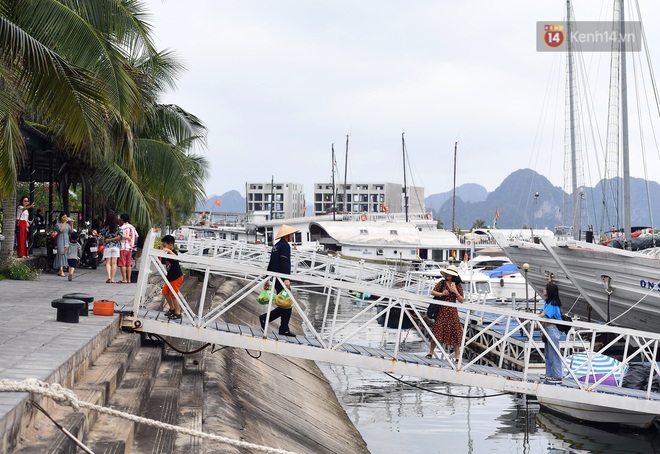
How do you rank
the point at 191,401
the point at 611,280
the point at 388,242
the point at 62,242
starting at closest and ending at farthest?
the point at 191,401
the point at 62,242
the point at 611,280
the point at 388,242

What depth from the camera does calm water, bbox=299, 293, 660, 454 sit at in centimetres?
1616

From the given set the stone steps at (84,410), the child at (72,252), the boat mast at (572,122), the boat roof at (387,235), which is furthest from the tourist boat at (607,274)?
the boat roof at (387,235)

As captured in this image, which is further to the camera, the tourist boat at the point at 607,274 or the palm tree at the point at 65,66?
the tourist boat at the point at 607,274

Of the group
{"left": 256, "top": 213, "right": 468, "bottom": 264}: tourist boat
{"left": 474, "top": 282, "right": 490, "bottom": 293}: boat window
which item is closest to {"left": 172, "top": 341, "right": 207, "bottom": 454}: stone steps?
{"left": 474, "top": 282, "right": 490, "bottom": 293}: boat window

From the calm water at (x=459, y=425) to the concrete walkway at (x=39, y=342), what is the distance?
603 cm

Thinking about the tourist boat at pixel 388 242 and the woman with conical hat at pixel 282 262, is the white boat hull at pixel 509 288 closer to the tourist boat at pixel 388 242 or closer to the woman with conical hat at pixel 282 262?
the tourist boat at pixel 388 242

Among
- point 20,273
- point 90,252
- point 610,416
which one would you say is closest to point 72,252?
point 20,273

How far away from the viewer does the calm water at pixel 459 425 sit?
16.2 metres

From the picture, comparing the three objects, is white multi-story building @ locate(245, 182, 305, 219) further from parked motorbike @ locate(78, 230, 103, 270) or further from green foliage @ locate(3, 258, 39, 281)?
green foliage @ locate(3, 258, 39, 281)

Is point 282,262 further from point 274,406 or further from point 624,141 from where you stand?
point 624,141

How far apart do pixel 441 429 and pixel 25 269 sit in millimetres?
10129

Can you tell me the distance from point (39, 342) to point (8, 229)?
12.3 m

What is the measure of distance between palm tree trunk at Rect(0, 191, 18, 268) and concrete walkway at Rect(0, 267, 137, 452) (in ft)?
12.0

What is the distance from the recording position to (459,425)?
18.0 meters
